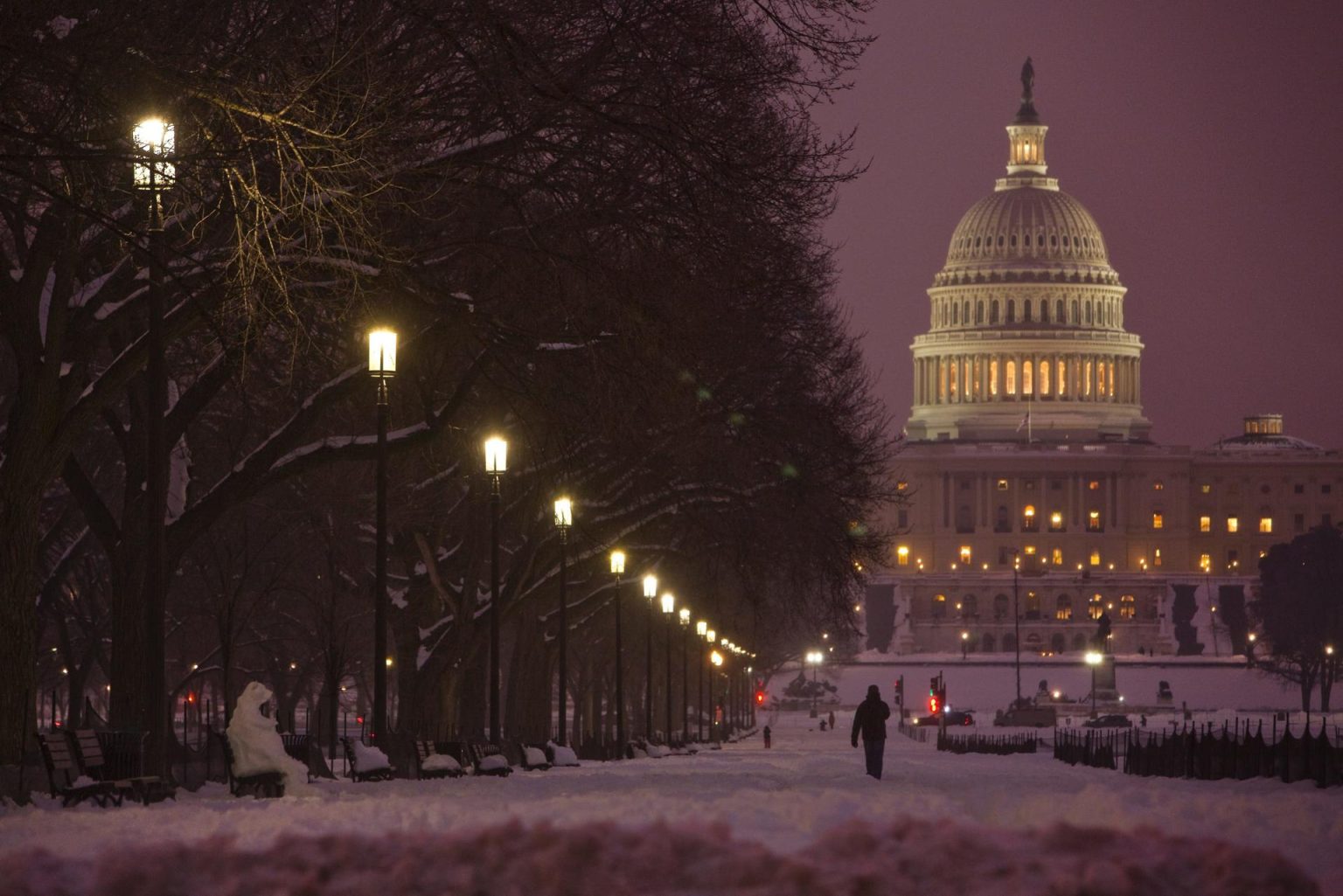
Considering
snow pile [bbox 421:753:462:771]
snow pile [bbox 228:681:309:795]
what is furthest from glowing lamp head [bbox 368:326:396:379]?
snow pile [bbox 228:681:309:795]

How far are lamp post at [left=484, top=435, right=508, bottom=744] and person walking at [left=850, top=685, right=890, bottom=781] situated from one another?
573 centimetres

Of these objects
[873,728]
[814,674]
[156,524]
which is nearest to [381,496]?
[156,524]

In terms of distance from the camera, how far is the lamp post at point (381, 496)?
26.8m

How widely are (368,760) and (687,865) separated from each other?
18.4 meters

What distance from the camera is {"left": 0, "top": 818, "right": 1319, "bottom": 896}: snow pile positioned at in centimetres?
851

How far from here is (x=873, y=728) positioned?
122 feet

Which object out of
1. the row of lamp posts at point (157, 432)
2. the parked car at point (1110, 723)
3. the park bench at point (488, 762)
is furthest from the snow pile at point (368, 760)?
the parked car at point (1110, 723)

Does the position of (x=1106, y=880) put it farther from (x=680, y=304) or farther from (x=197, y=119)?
(x=680, y=304)

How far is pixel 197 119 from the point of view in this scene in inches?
789

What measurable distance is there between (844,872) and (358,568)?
42.9 m

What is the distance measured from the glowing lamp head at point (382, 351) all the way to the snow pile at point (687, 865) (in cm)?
1731

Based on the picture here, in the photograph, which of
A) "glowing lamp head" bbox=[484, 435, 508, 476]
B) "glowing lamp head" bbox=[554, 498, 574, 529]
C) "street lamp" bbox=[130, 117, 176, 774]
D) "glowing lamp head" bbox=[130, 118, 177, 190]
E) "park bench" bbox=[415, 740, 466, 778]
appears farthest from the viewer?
"glowing lamp head" bbox=[554, 498, 574, 529]

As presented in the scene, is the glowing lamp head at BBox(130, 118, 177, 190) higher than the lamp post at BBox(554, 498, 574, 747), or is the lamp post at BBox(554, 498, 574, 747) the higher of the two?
the glowing lamp head at BBox(130, 118, 177, 190)

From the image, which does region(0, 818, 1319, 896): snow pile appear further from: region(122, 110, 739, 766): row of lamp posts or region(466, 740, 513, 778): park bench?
region(466, 740, 513, 778): park bench
